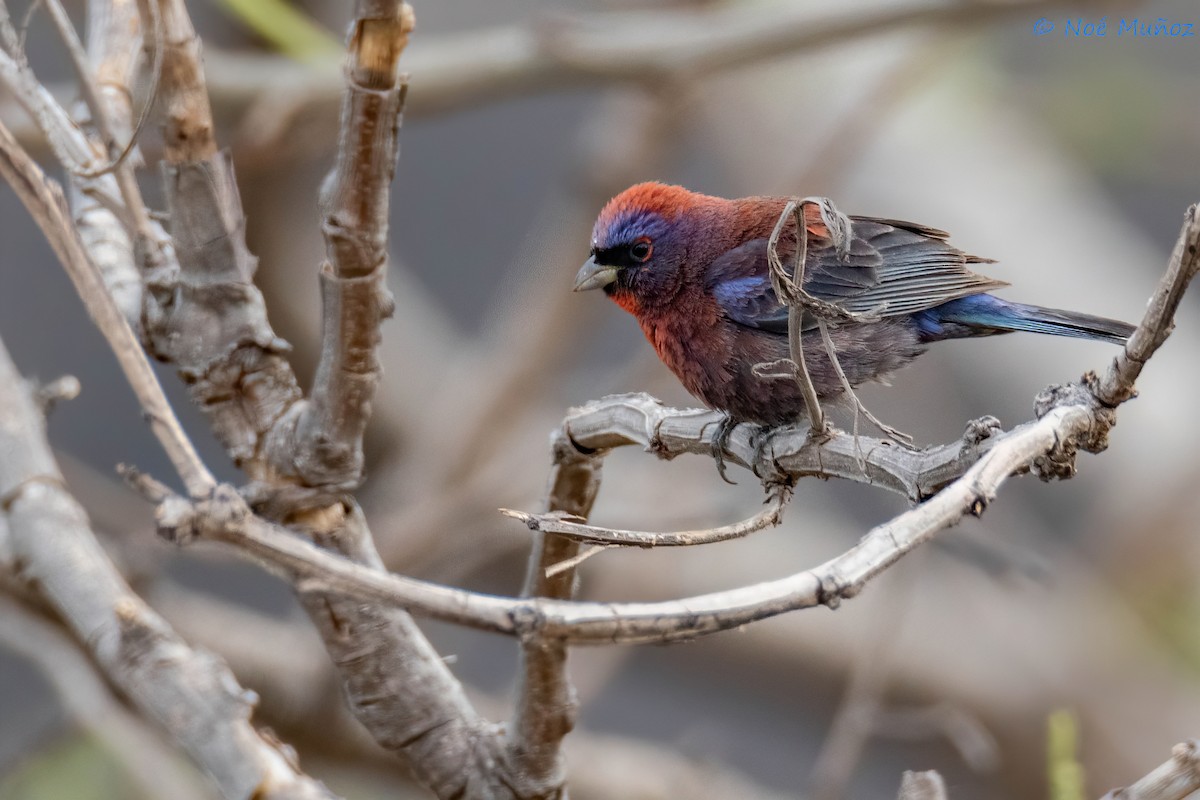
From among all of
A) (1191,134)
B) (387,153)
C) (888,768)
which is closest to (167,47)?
(387,153)

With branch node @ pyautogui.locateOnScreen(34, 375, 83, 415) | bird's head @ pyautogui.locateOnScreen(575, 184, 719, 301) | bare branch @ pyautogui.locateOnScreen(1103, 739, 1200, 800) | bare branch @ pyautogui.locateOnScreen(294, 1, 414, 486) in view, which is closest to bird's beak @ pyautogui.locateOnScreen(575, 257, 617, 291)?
bird's head @ pyautogui.locateOnScreen(575, 184, 719, 301)

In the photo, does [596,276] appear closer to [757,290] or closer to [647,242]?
[647,242]

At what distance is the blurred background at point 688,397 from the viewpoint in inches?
182

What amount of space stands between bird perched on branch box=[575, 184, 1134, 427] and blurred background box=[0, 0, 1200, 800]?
0.60m

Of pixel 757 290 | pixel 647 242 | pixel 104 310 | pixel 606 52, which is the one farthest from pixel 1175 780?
pixel 606 52

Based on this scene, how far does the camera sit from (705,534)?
5.10ft

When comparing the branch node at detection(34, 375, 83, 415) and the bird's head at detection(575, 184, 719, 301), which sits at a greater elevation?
the bird's head at detection(575, 184, 719, 301)

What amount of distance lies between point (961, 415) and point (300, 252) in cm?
397

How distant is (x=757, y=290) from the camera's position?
317cm

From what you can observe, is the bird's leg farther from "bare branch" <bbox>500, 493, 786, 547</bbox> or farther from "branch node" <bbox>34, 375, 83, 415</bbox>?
"branch node" <bbox>34, 375, 83, 415</bbox>

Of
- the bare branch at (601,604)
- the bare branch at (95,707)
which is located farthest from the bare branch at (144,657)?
the bare branch at (95,707)

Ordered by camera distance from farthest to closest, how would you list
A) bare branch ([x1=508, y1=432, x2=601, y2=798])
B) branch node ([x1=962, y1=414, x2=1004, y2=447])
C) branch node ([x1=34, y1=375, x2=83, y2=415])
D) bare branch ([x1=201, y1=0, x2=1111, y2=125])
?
bare branch ([x1=201, y1=0, x2=1111, y2=125]) < bare branch ([x1=508, y1=432, x2=601, y2=798]) < branch node ([x1=34, y1=375, x2=83, y2=415]) < branch node ([x1=962, y1=414, x2=1004, y2=447])

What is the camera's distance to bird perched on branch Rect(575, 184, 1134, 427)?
309 cm

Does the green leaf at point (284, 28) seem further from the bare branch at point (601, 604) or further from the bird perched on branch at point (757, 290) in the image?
the bare branch at point (601, 604)
